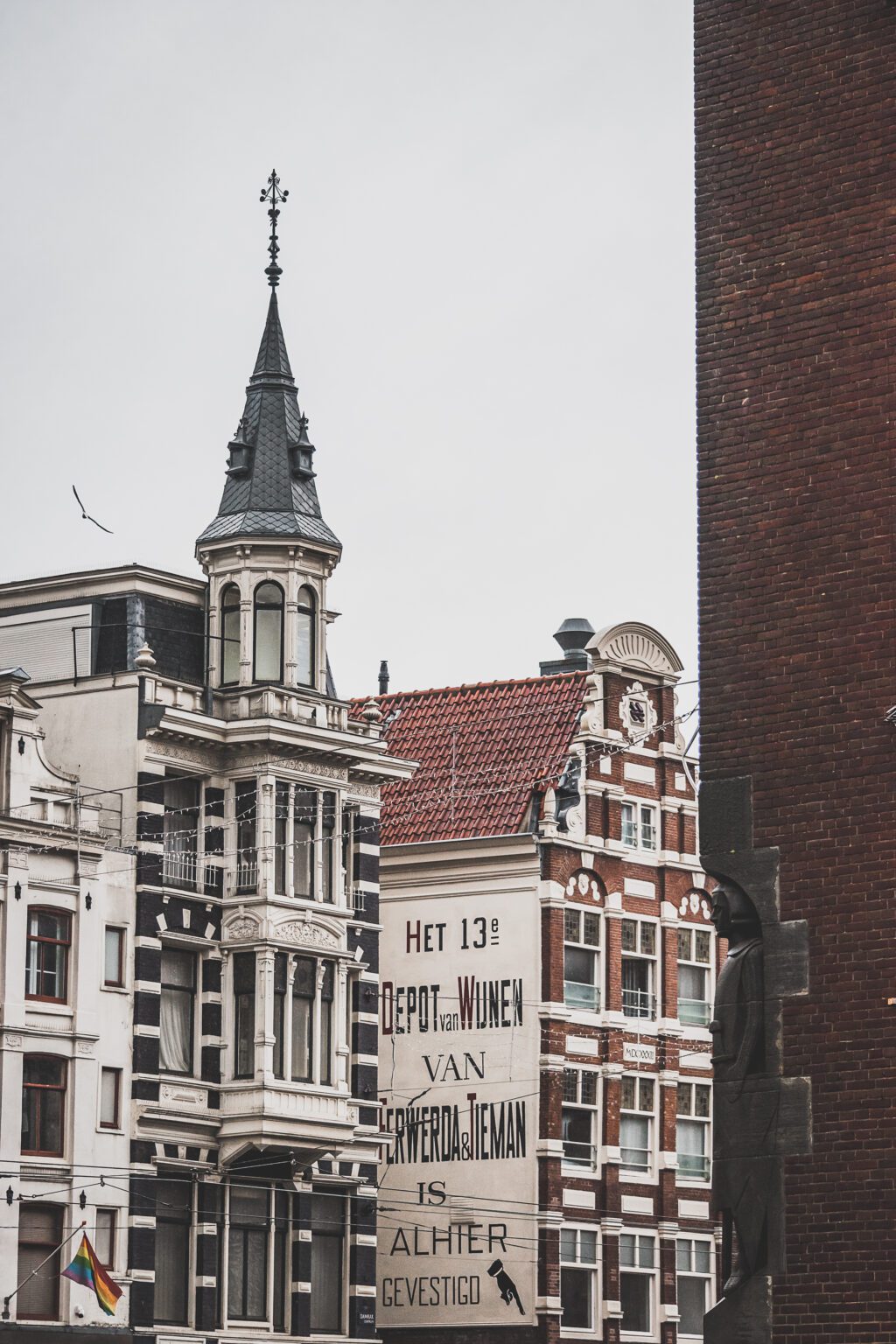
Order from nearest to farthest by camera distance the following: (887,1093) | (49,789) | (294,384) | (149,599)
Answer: (887,1093)
(49,789)
(149,599)
(294,384)

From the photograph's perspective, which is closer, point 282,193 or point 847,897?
point 847,897

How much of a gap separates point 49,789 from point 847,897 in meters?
34.1

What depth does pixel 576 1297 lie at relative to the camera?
55.4 m

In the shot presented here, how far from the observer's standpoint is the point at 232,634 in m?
52.2

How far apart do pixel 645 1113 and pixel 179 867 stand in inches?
522

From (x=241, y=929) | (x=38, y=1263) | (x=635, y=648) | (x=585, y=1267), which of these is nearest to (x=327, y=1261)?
(x=585, y=1267)

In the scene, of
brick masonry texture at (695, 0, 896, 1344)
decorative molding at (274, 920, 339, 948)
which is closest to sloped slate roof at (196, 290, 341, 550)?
decorative molding at (274, 920, 339, 948)

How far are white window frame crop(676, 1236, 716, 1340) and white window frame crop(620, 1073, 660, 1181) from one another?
179cm

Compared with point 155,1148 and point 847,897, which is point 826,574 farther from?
point 155,1148

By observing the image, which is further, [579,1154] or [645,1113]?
[645,1113]

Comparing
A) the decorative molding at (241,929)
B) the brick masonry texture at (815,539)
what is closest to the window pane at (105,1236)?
the decorative molding at (241,929)

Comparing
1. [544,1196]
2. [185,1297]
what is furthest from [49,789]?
[544,1196]

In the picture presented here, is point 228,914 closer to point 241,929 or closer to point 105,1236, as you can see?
point 241,929

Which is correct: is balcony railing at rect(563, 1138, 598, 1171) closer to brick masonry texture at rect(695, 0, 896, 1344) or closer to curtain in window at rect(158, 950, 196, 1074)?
curtain in window at rect(158, 950, 196, 1074)
